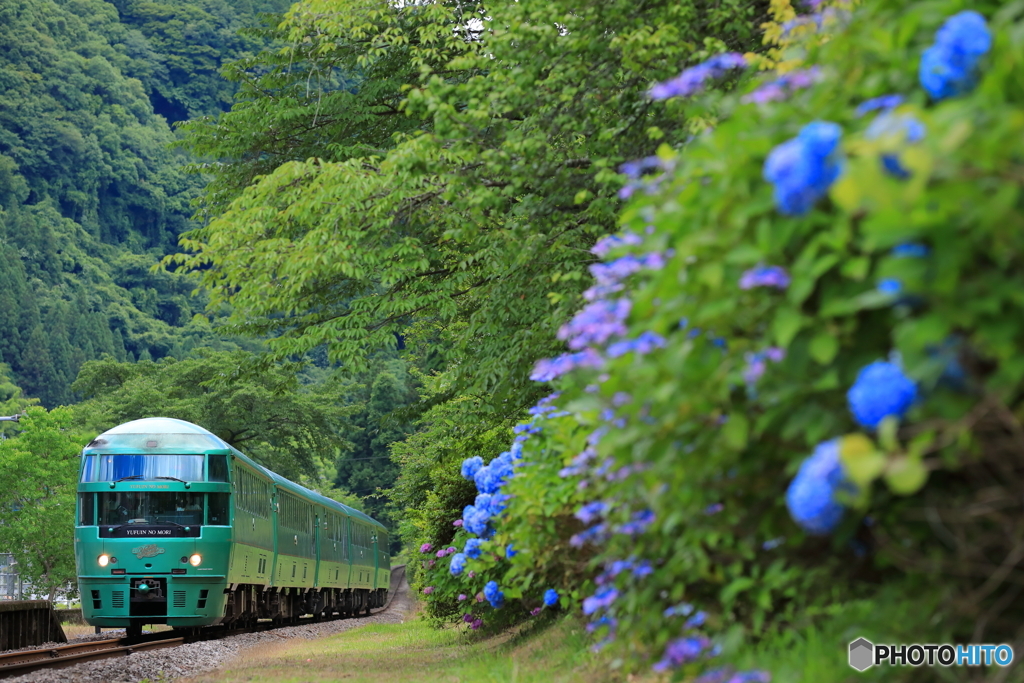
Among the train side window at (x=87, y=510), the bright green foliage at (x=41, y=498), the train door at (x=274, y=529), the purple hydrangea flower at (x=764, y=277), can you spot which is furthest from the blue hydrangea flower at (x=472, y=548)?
the bright green foliage at (x=41, y=498)

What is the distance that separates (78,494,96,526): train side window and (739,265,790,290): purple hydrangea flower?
1631 cm

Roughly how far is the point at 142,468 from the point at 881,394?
16505mm

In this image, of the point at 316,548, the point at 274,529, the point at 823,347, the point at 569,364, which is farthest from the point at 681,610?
the point at 316,548

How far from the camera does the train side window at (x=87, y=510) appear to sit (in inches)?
685

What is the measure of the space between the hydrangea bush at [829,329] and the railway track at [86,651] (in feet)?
38.1

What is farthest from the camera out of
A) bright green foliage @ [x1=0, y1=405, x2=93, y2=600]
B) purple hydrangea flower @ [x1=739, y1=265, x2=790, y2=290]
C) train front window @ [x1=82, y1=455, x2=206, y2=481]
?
bright green foliage @ [x1=0, y1=405, x2=93, y2=600]

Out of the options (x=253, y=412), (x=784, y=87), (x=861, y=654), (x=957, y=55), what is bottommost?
(x=861, y=654)

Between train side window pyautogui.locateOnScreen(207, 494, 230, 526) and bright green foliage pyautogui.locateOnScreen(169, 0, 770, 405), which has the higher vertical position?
bright green foliage pyautogui.locateOnScreen(169, 0, 770, 405)

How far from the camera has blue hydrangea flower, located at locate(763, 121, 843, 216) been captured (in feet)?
8.95

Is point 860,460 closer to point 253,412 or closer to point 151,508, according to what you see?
point 151,508

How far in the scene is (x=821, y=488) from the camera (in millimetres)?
2770

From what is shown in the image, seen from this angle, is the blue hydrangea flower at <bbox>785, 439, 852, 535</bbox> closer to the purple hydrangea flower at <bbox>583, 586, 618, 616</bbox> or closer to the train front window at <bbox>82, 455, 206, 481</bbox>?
the purple hydrangea flower at <bbox>583, 586, 618, 616</bbox>

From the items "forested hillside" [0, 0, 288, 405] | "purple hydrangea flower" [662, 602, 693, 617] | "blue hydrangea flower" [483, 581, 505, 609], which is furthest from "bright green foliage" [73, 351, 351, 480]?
"forested hillside" [0, 0, 288, 405]

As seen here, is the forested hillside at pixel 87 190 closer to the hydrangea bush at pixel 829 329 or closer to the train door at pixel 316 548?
the train door at pixel 316 548
